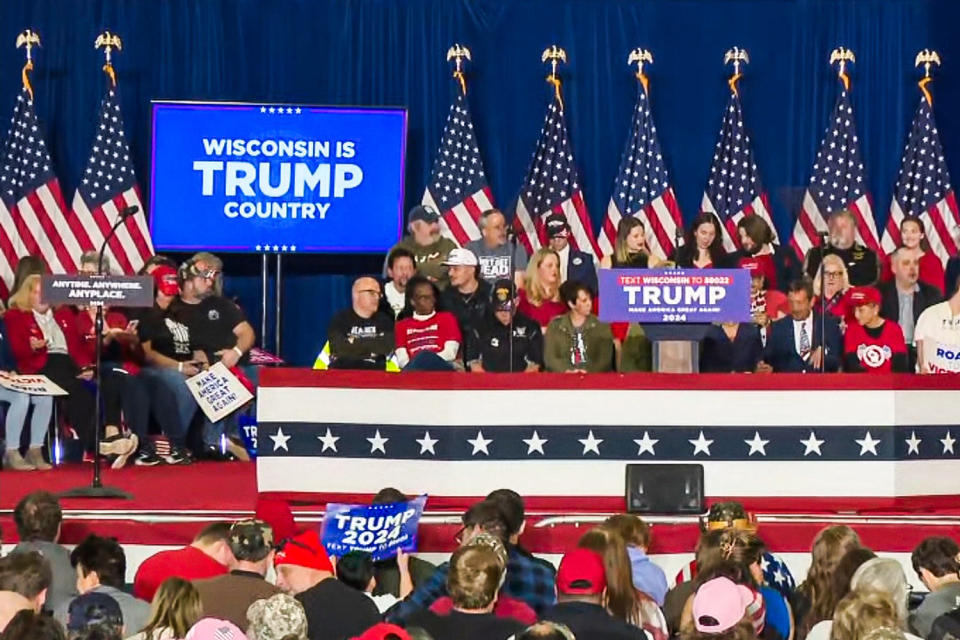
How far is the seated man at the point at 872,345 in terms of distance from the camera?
13086mm

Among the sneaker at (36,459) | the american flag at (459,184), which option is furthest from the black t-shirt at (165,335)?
the american flag at (459,184)

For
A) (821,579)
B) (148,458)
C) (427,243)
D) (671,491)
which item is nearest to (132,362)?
(148,458)

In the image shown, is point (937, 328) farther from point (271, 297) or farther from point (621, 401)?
point (271, 297)

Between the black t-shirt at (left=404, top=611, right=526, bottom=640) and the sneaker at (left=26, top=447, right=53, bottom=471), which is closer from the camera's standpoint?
the black t-shirt at (left=404, top=611, right=526, bottom=640)

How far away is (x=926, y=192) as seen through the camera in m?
16.9

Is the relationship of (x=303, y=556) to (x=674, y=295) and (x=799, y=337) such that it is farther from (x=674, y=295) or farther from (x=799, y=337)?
(x=799, y=337)

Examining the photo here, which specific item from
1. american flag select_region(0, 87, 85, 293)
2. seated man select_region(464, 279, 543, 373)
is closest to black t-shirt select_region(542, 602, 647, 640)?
seated man select_region(464, 279, 543, 373)

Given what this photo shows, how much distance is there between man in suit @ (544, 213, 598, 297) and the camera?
49.9ft

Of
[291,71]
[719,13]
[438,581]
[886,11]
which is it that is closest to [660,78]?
[719,13]

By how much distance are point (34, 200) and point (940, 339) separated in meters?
7.34

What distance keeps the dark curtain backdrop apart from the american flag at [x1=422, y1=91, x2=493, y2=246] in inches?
15.6

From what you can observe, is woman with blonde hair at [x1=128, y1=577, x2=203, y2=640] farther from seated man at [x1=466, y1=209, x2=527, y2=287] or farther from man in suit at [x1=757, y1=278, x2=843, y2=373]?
seated man at [x1=466, y1=209, x2=527, y2=287]

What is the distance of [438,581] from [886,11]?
10754 millimetres

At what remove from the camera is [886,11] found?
57.4ft
